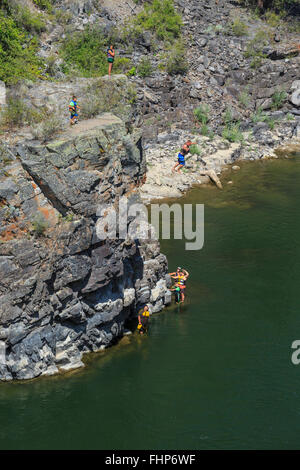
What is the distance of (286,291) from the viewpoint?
24.5m

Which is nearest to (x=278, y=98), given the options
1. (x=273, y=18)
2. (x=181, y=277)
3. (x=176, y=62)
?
(x=176, y=62)

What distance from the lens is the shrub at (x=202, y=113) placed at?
158 feet

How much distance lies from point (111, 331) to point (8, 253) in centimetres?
623

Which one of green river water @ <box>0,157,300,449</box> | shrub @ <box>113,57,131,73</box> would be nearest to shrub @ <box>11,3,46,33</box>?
shrub @ <box>113,57,131,73</box>

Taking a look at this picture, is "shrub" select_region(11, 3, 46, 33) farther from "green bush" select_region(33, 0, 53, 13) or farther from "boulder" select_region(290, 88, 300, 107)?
"boulder" select_region(290, 88, 300, 107)

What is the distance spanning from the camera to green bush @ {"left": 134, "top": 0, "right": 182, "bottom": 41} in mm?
51125

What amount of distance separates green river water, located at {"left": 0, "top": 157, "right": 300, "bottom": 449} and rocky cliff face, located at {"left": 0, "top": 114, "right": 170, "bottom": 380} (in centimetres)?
127

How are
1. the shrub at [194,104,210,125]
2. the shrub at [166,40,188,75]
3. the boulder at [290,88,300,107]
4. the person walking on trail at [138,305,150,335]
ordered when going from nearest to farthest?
1. the person walking on trail at [138,305,150,335]
2. the shrub at [194,104,210,125]
3. the shrub at [166,40,188,75]
4. the boulder at [290,88,300,107]

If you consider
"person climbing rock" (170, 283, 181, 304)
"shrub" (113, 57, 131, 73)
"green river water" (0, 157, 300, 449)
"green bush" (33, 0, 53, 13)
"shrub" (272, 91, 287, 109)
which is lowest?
"green river water" (0, 157, 300, 449)

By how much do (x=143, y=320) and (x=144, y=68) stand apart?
112 feet

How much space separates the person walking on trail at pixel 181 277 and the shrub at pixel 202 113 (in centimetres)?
2671

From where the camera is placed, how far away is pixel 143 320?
846 inches

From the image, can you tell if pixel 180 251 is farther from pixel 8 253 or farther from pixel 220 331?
pixel 8 253

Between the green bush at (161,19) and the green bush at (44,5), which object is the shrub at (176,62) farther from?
the green bush at (44,5)
